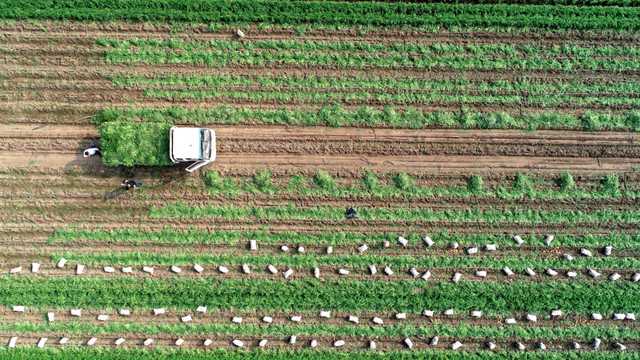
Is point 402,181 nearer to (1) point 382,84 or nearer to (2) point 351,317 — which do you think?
(1) point 382,84

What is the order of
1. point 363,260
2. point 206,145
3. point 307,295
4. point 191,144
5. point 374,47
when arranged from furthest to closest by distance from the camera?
point 374,47, point 363,260, point 307,295, point 206,145, point 191,144

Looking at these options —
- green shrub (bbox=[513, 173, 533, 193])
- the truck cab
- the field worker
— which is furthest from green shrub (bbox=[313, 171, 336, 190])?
the field worker

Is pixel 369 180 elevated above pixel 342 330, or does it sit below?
above

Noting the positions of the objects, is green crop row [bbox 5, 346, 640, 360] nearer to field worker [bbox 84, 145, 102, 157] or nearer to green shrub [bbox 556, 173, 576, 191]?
green shrub [bbox 556, 173, 576, 191]

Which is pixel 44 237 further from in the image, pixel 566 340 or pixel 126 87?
pixel 566 340

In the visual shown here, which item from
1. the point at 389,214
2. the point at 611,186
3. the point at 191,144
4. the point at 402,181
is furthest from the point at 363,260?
the point at 611,186

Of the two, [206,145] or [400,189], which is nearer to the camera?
[206,145]
